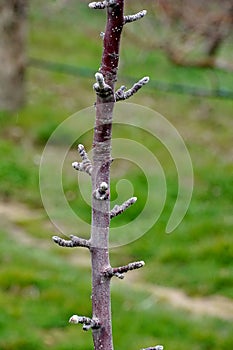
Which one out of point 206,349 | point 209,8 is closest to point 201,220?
point 206,349

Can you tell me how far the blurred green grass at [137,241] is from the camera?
4.82m

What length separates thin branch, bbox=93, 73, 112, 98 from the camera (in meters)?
0.92

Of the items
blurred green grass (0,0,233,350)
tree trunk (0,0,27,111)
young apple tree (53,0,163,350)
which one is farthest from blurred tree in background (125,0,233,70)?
young apple tree (53,0,163,350)

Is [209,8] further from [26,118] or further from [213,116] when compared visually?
[26,118]

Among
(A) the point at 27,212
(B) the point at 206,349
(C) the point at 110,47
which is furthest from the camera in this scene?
(A) the point at 27,212

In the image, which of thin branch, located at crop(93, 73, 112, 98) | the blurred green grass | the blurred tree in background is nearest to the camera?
thin branch, located at crop(93, 73, 112, 98)

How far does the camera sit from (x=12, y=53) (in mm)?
9102

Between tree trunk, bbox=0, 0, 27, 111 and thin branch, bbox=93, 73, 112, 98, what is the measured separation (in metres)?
7.92

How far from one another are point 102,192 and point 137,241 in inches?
215

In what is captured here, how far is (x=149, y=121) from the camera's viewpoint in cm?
880

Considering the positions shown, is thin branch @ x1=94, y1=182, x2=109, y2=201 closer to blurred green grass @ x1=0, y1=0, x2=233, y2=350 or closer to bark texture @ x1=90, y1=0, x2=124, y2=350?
bark texture @ x1=90, y1=0, x2=124, y2=350

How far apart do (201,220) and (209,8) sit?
→ 400 centimetres

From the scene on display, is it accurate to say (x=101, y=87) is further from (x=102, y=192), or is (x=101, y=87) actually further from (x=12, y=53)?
(x=12, y=53)

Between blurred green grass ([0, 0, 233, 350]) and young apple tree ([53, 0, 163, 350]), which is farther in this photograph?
blurred green grass ([0, 0, 233, 350])
